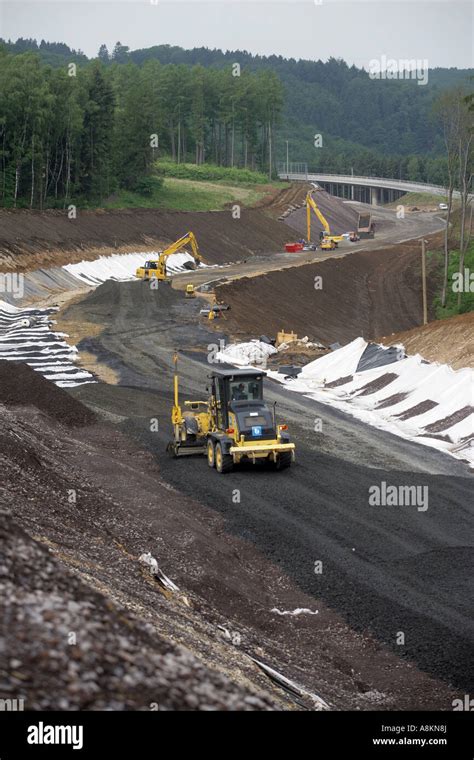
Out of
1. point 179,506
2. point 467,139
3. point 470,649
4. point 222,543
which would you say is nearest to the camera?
point 470,649

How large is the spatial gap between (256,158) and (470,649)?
151553mm

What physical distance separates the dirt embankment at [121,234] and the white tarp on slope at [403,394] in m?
29.5

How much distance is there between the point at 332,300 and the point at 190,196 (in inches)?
1856

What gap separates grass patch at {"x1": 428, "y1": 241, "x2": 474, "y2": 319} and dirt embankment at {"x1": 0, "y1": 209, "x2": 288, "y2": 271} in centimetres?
1972

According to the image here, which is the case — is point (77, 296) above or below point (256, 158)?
below

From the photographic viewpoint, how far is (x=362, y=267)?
8056 cm

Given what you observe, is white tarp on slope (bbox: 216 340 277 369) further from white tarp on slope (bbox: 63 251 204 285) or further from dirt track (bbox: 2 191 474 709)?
white tarp on slope (bbox: 63 251 204 285)

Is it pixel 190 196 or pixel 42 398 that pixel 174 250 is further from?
pixel 190 196

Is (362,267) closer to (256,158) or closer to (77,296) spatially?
(77,296)

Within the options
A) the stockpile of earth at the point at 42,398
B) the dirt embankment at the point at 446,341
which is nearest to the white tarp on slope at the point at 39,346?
the stockpile of earth at the point at 42,398

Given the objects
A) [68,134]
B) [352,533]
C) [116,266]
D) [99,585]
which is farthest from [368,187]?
[99,585]

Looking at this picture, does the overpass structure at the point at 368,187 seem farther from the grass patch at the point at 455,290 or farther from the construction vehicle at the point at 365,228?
the grass patch at the point at 455,290

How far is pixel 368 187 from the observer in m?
171
